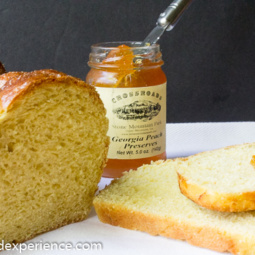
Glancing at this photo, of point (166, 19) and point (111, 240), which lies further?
point (166, 19)

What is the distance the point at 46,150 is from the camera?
1892 millimetres

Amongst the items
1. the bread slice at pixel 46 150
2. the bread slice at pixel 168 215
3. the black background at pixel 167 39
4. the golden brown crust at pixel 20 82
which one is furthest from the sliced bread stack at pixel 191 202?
the black background at pixel 167 39

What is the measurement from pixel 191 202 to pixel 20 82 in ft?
2.71

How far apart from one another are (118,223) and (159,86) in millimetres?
753

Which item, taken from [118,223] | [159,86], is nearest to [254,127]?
[159,86]

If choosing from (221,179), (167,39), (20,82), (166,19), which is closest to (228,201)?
(221,179)

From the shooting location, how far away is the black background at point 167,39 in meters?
3.33

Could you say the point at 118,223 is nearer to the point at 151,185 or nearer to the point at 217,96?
the point at 151,185

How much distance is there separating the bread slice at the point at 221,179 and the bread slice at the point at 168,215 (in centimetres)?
6

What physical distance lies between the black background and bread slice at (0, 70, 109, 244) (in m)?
1.48

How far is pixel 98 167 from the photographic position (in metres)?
2.12

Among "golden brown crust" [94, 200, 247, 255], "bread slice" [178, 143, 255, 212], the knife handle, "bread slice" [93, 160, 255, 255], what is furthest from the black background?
"golden brown crust" [94, 200, 247, 255]

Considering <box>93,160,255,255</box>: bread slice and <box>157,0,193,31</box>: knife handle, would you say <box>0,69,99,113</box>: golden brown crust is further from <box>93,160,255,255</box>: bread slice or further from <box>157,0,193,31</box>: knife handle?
<box>157,0,193,31</box>: knife handle

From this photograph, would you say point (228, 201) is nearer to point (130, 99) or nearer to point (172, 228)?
point (172, 228)
